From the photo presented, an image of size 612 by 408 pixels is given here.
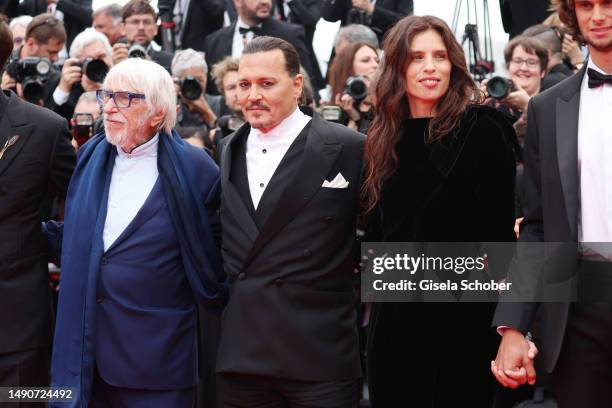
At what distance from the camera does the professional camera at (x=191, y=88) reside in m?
7.14

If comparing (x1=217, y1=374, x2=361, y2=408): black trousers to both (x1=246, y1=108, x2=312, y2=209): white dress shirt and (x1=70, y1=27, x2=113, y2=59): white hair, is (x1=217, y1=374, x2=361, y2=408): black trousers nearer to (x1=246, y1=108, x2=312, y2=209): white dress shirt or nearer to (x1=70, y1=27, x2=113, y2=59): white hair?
(x1=246, y1=108, x2=312, y2=209): white dress shirt

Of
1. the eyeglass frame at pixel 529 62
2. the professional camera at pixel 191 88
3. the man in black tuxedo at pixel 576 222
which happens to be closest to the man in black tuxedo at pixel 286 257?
the man in black tuxedo at pixel 576 222

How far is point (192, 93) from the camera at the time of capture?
23.5ft

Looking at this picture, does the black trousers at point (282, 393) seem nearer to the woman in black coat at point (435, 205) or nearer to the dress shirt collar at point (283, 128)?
the woman in black coat at point (435, 205)

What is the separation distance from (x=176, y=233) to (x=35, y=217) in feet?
2.22

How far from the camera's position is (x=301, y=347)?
400 cm

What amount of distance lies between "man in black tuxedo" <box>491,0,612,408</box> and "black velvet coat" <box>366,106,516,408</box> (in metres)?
0.41

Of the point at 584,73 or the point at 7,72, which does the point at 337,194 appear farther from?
the point at 7,72

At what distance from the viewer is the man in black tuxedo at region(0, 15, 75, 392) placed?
14.8ft

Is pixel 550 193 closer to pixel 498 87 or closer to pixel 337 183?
pixel 337 183

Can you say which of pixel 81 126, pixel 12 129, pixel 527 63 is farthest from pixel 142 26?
pixel 12 129

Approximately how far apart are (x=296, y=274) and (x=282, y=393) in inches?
18.0

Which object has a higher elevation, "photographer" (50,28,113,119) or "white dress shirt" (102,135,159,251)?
"photographer" (50,28,113,119)

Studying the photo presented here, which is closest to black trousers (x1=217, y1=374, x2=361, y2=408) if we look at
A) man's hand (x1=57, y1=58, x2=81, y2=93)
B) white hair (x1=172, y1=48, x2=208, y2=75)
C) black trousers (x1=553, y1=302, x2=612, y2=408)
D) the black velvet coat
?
the black velvet coat
